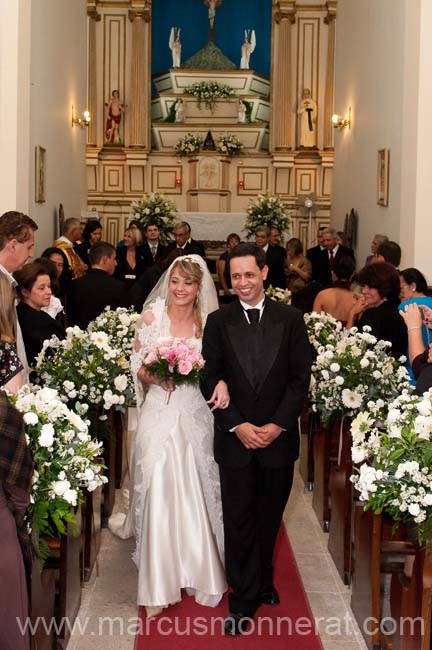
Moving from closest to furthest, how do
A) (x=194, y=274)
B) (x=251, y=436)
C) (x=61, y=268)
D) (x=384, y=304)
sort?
(x=251, y=436)
(x=194, y=274)
(x=384, y=304)
(x=61, y=268)

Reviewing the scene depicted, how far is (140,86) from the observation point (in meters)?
18.9

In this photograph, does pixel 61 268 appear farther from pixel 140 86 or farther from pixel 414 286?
pixel 140 86

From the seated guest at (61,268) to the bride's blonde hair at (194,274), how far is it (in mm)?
4143

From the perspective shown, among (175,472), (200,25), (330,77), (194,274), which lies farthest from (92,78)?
(175,472)

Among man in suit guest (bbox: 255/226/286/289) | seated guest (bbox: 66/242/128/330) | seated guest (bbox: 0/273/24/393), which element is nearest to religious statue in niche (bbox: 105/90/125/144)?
man in suit guest (bbox: 255/226/286/289)

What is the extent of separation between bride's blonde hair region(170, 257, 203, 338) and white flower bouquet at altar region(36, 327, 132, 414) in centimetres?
73

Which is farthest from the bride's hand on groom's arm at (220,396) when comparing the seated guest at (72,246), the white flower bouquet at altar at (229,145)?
the white flower bouquet at altar at (229,145)

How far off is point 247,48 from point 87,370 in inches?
574

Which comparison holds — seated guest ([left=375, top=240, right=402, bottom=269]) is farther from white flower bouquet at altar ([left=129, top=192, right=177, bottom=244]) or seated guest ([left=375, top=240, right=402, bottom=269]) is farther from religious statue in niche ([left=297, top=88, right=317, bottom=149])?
religious statue in niche ([left=297, top=88, right=317, bottom=149])

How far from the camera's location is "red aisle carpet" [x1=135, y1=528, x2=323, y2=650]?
16.1 ft

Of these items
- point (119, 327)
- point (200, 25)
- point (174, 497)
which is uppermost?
point (200, 25)

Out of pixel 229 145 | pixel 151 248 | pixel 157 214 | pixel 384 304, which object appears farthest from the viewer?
pixel 229 145

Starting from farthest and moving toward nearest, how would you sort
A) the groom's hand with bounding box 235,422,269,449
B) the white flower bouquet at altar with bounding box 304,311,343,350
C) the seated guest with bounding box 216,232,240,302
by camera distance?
the seated guest with bounding box 216,232,240,302
the white flower bouquet at altar with bounding box 304,311,343,350
the groom's hand with bounding box 235,422,269,449

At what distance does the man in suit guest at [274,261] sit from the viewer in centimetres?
1402
